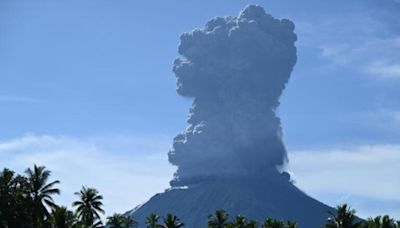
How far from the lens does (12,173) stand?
93250 millimetres

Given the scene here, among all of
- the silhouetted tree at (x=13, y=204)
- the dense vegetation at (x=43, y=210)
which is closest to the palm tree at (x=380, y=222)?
the dense vegetation at (x=43, y=210)

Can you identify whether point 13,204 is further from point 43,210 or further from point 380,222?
point 380,222

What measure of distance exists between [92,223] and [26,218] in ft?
60.6

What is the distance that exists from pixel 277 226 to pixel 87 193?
96.9 ft

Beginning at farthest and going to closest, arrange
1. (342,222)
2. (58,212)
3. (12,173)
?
(342,222) < (12,173) < (58,212)

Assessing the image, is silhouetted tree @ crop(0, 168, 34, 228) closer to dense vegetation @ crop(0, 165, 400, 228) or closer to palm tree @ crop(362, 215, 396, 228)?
dense vegetation @ crop(0, 165, 400, 228)

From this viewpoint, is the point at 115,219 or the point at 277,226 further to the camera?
the point at 115,219

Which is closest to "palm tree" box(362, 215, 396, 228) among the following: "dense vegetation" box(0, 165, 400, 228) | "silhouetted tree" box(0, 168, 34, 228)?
"dense vegetation" box(0, 165, 400, 228)

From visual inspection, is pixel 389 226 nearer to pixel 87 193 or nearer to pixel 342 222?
pixel 342 222

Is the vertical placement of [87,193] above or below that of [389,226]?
above

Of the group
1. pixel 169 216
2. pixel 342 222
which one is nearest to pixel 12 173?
pixel 169 216

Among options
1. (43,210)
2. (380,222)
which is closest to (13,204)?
(43,210)

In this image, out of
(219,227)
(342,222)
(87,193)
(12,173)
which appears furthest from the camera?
(219,227)

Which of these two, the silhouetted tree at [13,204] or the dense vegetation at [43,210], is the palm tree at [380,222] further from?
the silhouetted tree at [13,204]
